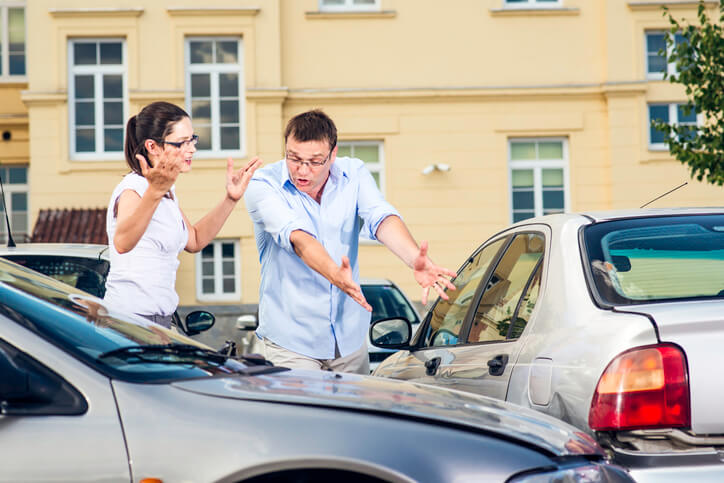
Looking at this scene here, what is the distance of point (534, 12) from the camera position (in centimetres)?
1928

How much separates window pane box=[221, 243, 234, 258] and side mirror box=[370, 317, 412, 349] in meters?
14.3

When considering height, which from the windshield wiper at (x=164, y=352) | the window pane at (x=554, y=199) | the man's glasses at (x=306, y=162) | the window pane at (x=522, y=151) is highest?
the window pane at (x=522, y=151)

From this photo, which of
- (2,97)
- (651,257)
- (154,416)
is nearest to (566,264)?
(651,257)

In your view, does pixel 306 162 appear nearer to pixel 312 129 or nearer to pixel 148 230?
pixel 312 129

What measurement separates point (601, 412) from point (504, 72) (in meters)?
16.7

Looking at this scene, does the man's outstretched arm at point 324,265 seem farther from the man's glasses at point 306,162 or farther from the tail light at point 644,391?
the tail light at point 644,391

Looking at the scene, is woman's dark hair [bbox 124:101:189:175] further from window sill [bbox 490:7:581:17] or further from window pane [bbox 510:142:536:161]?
window sill [bbox 490:7:581:17]

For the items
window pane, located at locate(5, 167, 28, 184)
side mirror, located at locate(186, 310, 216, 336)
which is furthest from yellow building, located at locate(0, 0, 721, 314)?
side mirror, located at locate(186, 310, 216, 336)

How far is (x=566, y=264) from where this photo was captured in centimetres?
371

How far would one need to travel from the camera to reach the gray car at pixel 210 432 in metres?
2.45

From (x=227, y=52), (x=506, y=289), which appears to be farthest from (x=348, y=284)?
(x=227, y=52)

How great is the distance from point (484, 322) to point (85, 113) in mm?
15885

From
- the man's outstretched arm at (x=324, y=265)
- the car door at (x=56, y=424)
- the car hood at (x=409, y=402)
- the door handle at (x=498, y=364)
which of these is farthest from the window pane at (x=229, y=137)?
the car door at (x=56, y=424)

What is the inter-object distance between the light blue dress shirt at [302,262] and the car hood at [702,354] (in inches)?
60.7
